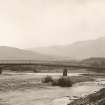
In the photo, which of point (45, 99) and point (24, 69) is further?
point (24, 69)

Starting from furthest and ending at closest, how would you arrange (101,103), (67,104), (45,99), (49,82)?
(49,82) < (45,99) < (67,104) < (101,103)

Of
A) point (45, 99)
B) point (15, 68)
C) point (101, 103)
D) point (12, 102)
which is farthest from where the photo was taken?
point (15, 68)

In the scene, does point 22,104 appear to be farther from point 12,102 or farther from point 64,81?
point 64,81

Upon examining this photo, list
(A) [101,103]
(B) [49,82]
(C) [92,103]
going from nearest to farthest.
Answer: (A) [101,103], (C) [92,103], (B) [49,82]

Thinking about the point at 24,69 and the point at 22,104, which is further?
the point at 24,69

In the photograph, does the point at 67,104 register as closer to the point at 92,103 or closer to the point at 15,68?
the point at 92,103

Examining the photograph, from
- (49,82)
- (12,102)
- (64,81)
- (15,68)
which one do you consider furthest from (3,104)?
(15,68)

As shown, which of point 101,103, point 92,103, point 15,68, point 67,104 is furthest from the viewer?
point 15,68

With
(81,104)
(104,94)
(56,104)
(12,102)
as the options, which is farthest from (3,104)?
(104,94)
